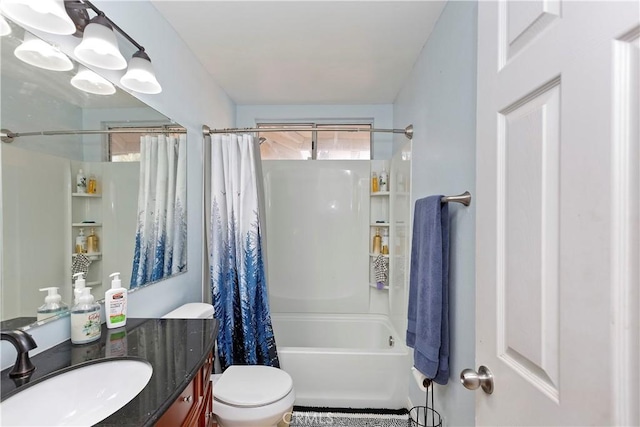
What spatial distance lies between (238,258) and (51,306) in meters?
1.13

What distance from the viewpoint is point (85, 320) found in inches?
41.2

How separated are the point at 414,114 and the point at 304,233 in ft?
4.86

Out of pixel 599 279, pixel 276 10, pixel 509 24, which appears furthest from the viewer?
pixel 276 10

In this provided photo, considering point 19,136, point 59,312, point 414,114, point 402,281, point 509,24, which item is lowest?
point 402,281

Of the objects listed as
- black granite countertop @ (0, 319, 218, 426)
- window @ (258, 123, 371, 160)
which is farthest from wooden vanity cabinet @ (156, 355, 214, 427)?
window @ (258, 123, 371, 160)

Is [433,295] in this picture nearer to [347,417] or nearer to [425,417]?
[425,417]

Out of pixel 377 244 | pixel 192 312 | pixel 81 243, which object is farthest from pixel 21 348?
pixel 377 244

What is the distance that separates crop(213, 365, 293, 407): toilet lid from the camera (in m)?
1.51

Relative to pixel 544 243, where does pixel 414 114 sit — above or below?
above

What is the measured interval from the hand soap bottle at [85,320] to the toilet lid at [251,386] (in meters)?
0.72

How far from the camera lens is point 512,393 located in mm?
669

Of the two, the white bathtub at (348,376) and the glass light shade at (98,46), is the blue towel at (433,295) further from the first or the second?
the glass light shade at (98,46)

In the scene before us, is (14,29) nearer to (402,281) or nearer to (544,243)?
(544,243)

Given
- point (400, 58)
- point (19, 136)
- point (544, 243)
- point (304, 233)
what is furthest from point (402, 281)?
point (19, 136)
